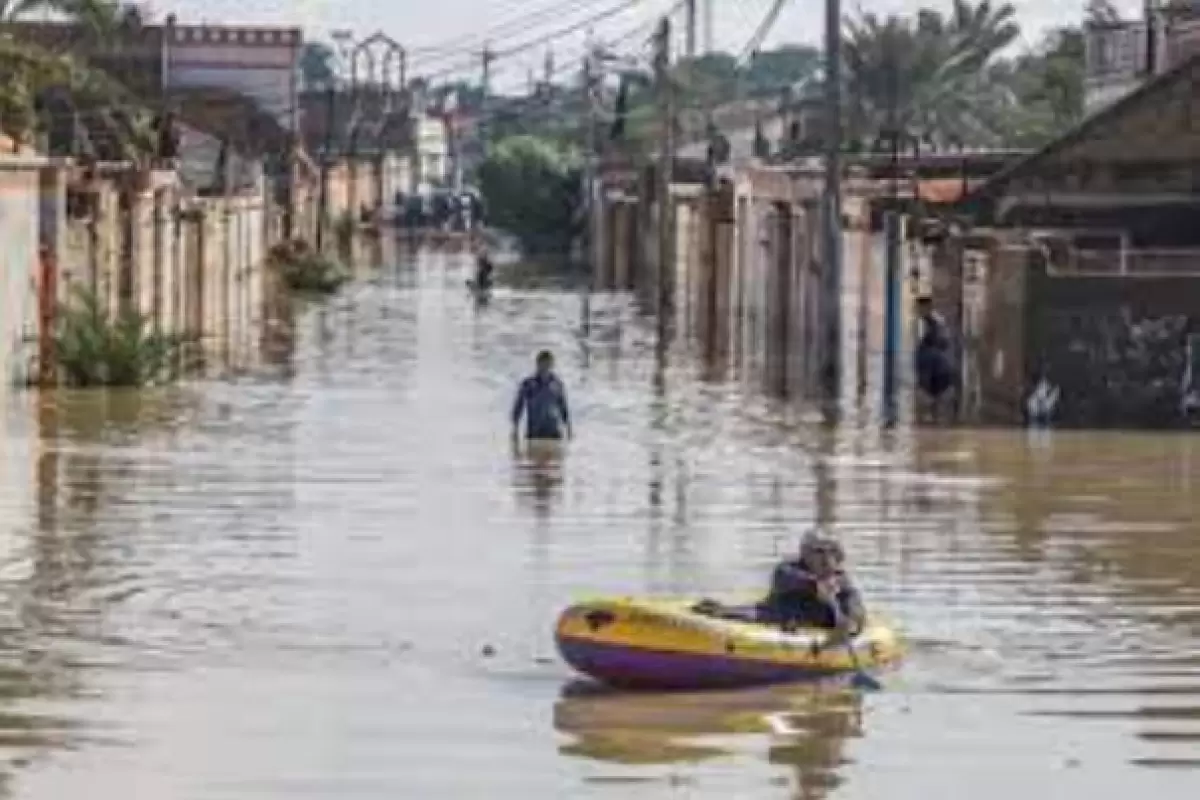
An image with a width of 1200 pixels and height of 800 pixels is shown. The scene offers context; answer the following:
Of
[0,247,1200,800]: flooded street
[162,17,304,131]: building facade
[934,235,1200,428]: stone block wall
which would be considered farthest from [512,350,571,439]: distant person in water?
[162,17,304,131]: building facade

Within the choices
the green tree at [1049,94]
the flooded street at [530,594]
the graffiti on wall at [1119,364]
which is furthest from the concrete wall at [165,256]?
the green tree at [1049,94]

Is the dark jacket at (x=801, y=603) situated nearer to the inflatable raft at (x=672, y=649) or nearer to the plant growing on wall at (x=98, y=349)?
the inflatable raft at (x=672, y=649)

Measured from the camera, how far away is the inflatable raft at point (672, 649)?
19094mm

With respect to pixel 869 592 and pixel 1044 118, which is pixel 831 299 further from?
pixel 1044 118

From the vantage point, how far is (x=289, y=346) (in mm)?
60594

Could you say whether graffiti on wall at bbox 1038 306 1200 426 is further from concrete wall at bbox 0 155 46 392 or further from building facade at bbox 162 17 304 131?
building facade at bbox 162 17 304 131

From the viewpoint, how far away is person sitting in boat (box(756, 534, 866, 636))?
1997 centimetres

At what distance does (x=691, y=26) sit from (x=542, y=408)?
56.7 metres

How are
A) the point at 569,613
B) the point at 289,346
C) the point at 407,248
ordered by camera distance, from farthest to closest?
the point at 407,248, the point at 289,346, the point at 569,613

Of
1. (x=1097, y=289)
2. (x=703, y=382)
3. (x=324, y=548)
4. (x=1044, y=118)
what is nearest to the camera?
(x=324, y=548)

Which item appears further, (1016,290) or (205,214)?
(205,214)

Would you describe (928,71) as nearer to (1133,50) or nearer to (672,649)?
(1133,50)

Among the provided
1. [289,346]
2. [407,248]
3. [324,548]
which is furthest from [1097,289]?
[407,248]

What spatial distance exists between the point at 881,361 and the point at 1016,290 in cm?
1129
